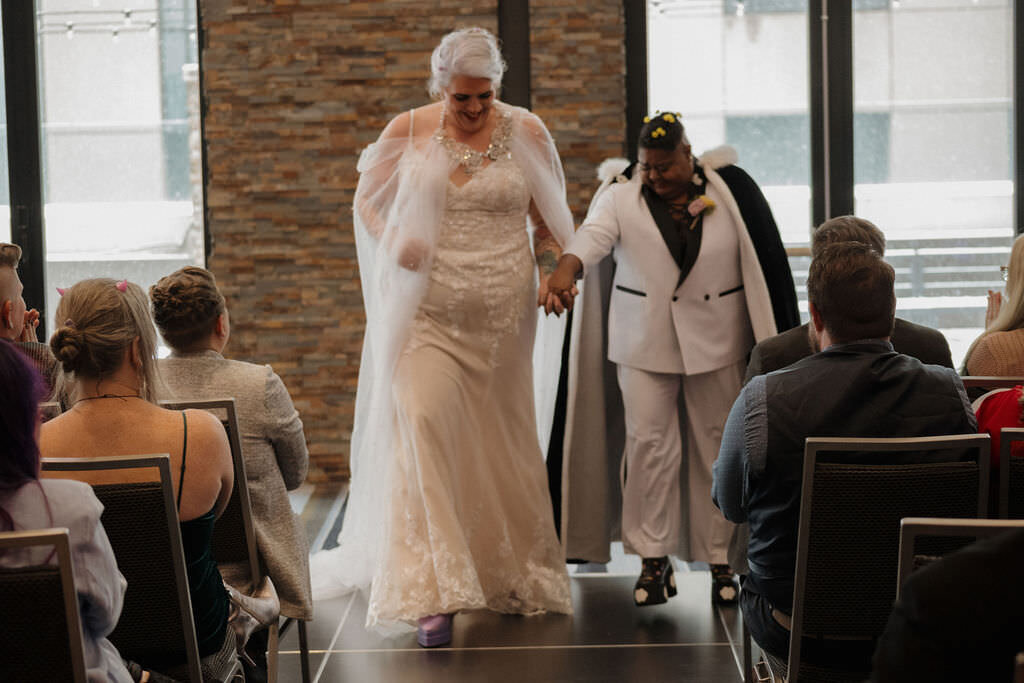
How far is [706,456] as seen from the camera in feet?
13.8

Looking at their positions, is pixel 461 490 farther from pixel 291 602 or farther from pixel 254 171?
pixel 254 171

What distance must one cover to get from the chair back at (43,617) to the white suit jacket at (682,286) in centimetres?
253

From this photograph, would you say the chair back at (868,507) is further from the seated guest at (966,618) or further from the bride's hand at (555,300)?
the bride's hand at (555,300)

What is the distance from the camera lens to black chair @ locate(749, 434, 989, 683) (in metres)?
2.17

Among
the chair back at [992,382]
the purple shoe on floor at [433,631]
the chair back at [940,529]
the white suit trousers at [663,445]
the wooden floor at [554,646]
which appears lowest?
the wooden floor at [554,646]

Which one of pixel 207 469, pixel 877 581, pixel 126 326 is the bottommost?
pixel 877 581

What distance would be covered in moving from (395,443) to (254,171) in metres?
2.82

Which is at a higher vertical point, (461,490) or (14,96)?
(14,96)

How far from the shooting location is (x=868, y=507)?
2.18m

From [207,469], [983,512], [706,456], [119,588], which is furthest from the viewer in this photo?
[706,456]

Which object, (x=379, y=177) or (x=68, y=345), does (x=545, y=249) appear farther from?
(x=68, y=345)

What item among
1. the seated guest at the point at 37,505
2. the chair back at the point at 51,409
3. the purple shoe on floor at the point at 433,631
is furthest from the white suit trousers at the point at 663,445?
the seated guest at the point at 37,505

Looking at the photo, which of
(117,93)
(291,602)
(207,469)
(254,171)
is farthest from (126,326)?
(117,93)

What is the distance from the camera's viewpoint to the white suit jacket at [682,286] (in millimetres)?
4023
